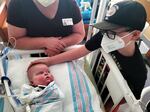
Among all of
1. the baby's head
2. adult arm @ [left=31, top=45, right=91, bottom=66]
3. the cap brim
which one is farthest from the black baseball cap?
the baby's head

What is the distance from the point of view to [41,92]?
1.08m

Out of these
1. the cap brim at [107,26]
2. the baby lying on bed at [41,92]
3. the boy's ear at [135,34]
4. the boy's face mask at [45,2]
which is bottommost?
the baby lying on bed at [41,92]

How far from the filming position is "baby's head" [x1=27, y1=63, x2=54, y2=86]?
1.16 metres

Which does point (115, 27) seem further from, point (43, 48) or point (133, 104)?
point (43, 48)

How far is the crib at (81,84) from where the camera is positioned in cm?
106

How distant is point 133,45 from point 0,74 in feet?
2.60

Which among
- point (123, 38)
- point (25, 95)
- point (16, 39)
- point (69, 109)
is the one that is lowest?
point (69, 109)

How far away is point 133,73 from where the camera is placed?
1.13 meters

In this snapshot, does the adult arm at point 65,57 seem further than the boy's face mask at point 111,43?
Yes

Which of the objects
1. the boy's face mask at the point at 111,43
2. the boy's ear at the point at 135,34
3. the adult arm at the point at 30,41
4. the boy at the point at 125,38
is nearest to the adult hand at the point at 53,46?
the adult arm at the point at 30,41

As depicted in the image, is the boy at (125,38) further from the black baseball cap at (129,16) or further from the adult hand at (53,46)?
the adult hand at (53,46)

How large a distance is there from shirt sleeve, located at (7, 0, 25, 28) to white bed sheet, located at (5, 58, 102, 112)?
25cm

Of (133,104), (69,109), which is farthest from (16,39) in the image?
(133,104)

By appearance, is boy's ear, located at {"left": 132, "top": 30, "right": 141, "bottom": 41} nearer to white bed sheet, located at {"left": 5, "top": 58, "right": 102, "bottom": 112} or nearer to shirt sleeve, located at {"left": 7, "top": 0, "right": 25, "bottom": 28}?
white bed sheet, located at {"left": 5, "top": 58, "right": 102, "bottom": 112}
